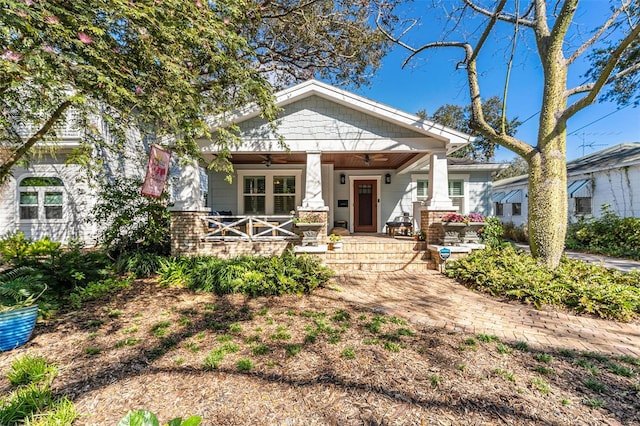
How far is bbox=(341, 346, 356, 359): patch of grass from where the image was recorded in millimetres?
2770

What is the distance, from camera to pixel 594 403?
6.95 feet

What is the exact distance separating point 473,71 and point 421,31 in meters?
2.17

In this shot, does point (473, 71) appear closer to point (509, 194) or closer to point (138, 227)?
point (138, 227)

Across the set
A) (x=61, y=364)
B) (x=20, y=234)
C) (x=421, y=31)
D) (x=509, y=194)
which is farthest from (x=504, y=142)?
(x=20, y=234)

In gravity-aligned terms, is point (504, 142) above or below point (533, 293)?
above

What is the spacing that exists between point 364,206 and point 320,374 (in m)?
8.42

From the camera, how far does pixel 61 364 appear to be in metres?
2.69

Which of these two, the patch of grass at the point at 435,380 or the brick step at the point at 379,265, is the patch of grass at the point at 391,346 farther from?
the brick step at the point at 379,265

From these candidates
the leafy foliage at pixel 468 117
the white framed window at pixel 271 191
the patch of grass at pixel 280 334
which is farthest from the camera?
the leafy foliage at pixel 468 117

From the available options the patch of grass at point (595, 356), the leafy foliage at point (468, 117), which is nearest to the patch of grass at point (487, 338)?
the patch of grass at point (595, 356)

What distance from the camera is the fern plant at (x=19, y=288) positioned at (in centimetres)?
329

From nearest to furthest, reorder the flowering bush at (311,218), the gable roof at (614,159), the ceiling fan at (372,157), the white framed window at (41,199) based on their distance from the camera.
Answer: the flowering bush at (311,218), the ceiling fan at (372,157), the white framed window at (41,199), the gable roof at (614,159)

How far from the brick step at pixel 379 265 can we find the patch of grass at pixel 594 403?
14.6 ft

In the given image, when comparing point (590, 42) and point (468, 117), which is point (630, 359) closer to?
point (590, 42)
